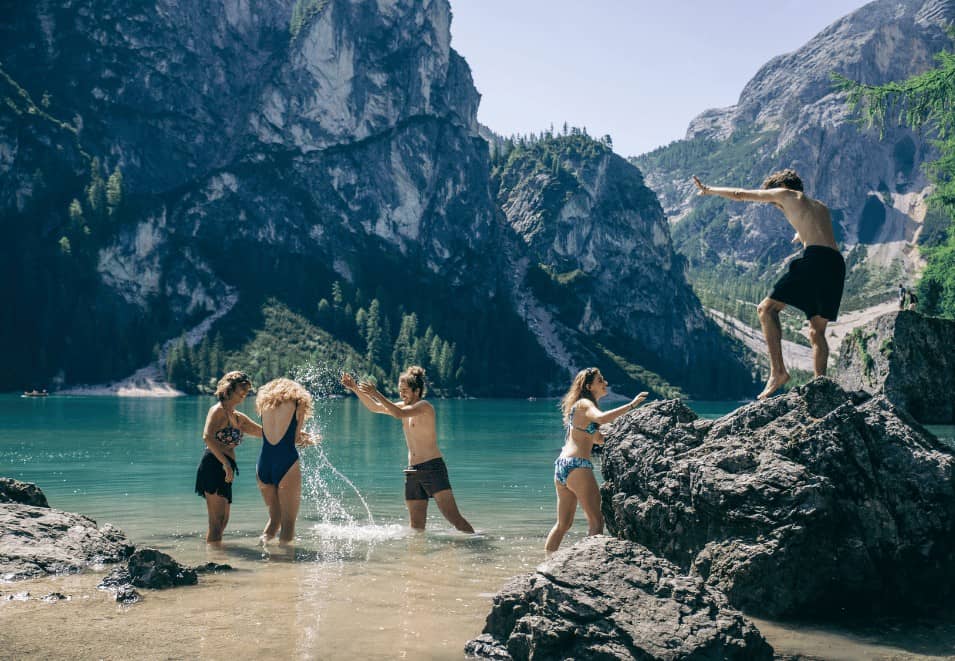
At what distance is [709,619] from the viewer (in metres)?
7.44

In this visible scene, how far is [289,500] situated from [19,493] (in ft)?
14.8

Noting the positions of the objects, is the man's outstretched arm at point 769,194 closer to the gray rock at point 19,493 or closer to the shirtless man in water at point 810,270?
the shirtless man in water at point 810,270

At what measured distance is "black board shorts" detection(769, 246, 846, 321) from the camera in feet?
36.1

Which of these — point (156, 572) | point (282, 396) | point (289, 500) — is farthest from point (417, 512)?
point (156, 572)

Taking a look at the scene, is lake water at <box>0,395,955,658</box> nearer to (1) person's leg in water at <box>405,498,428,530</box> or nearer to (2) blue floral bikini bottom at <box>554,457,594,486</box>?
(1) person's leg in water at <box>405,498,428,530</box>

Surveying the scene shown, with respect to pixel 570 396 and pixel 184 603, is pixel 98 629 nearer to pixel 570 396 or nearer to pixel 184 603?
pixel 184 603

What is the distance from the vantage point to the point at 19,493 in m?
13.8

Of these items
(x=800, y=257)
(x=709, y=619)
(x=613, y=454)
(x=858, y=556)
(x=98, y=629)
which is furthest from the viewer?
(x=613, y=454)

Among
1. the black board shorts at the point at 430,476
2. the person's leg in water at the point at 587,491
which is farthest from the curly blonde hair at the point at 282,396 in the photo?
the person's leg in water at the point at 587,491

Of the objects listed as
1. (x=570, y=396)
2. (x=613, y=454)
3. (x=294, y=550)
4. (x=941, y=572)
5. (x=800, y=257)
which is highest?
(x=800, y=257)

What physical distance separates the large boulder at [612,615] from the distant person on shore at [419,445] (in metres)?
6.26

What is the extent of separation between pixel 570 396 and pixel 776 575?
406 cm

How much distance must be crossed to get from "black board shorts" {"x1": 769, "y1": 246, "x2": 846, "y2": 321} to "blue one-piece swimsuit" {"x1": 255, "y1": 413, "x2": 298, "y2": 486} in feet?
26.1

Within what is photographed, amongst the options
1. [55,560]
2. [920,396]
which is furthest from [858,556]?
[920,396]
